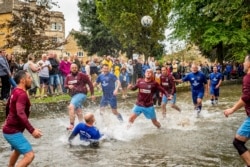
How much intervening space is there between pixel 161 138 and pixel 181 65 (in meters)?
20.2

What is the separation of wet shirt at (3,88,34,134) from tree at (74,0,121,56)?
45548mm

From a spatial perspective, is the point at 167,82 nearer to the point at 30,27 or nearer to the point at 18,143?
the point at 18,143

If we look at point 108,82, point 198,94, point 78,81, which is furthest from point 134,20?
point 78,81

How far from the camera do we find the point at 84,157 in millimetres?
9086

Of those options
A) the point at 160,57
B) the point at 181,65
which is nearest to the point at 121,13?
the point at 160,57

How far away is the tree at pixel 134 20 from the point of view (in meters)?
47.4

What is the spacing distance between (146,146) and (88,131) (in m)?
1.36

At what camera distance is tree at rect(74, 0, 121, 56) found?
5272 centimetres

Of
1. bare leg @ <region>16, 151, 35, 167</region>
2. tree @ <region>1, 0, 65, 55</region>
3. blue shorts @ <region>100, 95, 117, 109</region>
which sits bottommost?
bare leg @ <region>16, 151, 35, 167</region>

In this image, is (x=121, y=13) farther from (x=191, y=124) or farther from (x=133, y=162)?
(x=133, y=162)

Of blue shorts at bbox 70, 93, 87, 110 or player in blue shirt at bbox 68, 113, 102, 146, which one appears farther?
blue shorts at bbox 70, 93, 87, 110

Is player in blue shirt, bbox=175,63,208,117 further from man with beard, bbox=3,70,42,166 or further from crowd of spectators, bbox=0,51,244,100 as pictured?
man with beard, bbox=3,70,42,166

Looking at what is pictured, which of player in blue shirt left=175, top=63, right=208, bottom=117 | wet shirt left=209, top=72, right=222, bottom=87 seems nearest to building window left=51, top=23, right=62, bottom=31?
wet shirt left=209, top=72, right=222, bottom=87

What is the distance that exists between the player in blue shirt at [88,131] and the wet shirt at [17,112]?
2994 mm
